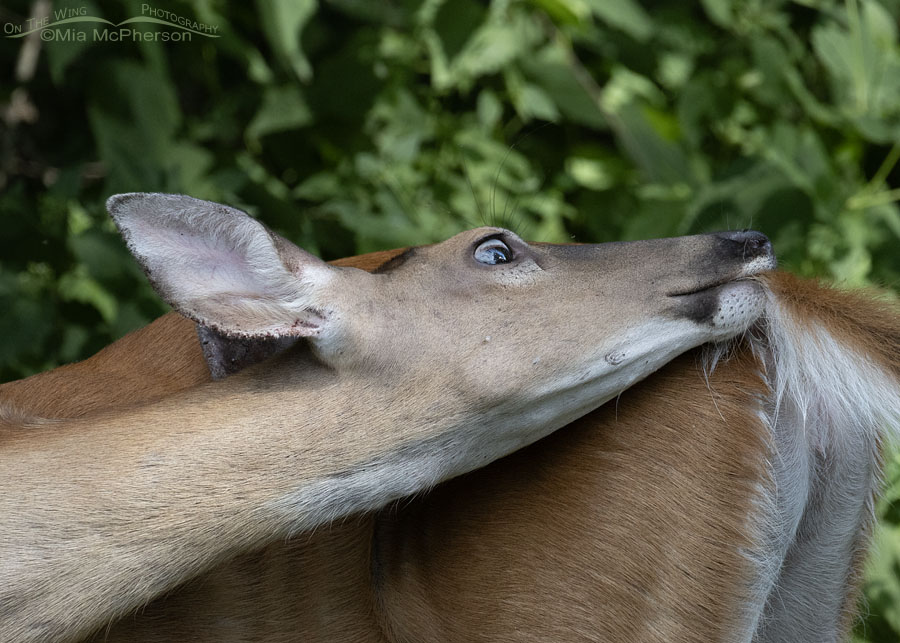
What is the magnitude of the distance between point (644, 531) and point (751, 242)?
0.45 m

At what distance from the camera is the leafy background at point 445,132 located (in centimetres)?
257

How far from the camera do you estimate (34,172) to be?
3.26 m

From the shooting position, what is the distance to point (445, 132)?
3.14 m

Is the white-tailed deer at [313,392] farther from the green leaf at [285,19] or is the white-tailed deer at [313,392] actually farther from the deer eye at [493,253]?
the green leaf at [285,19]

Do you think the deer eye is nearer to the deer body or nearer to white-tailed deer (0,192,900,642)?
white-tailed deer (0,192,900,642)

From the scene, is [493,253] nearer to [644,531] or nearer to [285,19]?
[644,531]

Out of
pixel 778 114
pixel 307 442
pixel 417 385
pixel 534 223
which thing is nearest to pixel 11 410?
pixel 307 442

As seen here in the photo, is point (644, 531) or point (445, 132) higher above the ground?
point (445, 132)

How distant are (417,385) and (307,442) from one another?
0.53ft

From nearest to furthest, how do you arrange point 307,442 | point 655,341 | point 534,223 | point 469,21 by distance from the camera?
point 307,442 < point 655,341 < point 469,21 < point 534,223

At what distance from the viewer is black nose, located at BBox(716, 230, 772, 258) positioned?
1547 mm

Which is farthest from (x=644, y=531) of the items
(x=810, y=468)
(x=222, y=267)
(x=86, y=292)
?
(x=86, y=292)

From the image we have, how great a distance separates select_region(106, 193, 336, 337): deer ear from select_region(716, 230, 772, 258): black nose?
1.91 feet

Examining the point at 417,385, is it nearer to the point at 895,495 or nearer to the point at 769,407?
the point at 769,407
